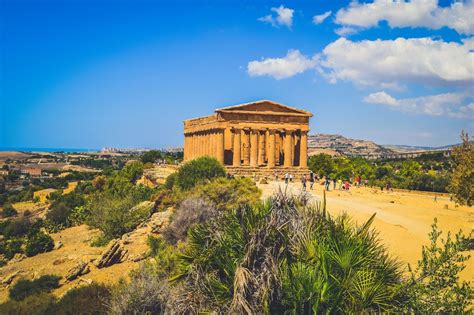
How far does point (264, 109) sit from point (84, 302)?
108 ft

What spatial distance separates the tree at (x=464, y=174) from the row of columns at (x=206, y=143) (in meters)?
22.8

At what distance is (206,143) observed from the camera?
1898 inches

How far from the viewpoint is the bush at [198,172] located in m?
31.3

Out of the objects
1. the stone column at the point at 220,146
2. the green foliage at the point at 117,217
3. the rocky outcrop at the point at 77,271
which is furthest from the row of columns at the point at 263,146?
the rocky outcrop at the point at 77,271

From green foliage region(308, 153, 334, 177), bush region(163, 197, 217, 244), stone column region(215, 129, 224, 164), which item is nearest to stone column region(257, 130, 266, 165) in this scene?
stone column region(215, 129, 224, 164)

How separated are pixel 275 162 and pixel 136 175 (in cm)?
1840

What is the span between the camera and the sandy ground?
60.7 ft

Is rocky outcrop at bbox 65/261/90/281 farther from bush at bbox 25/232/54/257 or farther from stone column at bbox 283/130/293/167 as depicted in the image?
stone column at bbox 283/130/293/167

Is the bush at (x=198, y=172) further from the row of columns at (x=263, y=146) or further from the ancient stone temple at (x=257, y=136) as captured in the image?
the row of columns at (x=263, y=146)

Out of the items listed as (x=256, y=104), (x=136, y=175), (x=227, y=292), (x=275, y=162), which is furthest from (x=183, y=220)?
(x=136, y=175)

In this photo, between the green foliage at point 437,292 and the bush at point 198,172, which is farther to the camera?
the bush at point 198,172

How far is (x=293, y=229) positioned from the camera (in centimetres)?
813

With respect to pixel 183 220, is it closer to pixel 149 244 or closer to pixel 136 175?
pixel 149 244

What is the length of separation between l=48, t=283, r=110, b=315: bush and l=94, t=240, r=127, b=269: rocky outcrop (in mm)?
4371
